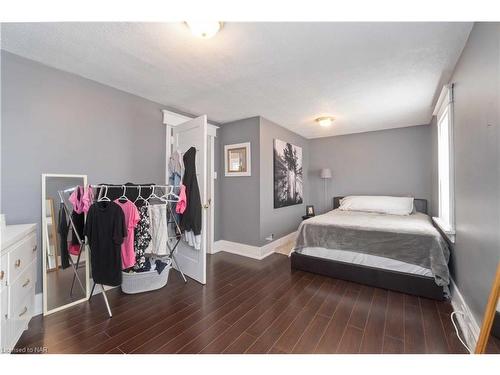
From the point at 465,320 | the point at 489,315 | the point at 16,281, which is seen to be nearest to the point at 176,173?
the point at 16,281

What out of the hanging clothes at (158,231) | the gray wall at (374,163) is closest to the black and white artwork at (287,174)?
the gray wall at (374,163)

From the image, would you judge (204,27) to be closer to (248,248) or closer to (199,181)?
(199,181)

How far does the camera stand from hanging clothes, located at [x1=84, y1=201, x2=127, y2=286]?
6.22ft

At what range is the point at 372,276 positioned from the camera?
2.42 meters

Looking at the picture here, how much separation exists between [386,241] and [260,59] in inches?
93.7

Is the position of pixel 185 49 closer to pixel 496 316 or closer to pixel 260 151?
pixel 260 151

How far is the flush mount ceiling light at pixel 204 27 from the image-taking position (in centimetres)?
140

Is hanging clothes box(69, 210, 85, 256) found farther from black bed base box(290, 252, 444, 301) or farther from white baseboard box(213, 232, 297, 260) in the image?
black bed base box(290, 252, 444, 301)

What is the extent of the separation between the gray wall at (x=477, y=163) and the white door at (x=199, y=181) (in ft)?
7.69

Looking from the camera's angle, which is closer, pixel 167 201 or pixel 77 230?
pixel 77 230

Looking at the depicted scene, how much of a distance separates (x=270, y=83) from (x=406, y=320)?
2650mm

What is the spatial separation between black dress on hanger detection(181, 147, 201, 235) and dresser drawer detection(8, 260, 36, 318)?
4.32ft

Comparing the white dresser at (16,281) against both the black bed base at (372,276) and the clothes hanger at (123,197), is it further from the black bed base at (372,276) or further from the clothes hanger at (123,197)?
the black bed base at (372,276)
